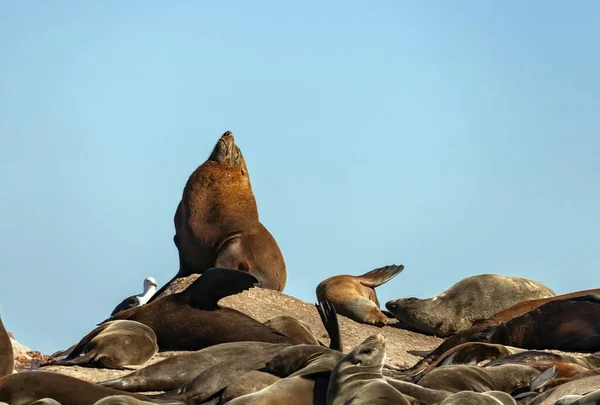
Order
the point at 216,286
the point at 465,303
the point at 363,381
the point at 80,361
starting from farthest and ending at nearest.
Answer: the point at 465,303 < the point at 216,286 < the point at 80,361 < the point at 363,381

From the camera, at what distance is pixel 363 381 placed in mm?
5719

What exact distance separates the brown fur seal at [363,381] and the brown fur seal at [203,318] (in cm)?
358

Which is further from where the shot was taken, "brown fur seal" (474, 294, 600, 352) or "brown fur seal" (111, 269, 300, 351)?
"brown fur seal" (474, 294, 600, 352)

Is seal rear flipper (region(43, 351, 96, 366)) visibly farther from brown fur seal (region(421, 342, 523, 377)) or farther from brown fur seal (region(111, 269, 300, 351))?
brown fur seal (region(421, 342, 523, 377))

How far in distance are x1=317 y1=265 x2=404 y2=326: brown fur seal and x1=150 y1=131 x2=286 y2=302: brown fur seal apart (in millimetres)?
670

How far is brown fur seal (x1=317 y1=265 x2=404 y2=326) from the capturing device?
14.1m

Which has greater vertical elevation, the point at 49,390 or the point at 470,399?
the point at 49,390

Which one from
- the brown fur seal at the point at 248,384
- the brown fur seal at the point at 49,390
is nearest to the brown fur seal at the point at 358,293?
the brown fur seal at the point at 248,384

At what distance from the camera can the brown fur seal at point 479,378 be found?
6.43 meters

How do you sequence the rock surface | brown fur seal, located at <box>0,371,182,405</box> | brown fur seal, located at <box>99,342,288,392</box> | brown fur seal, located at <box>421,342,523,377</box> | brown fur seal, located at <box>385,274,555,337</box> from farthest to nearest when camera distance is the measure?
brown fur seal, located at <box>385,274,555,337</box>
the rock surface
brown fur seal, located at <box>421,342,523,377</box>
brown fur seal, located at <box>99,342,288,392</box>
brown fur seal, located at <box>0,371,182,405</box>

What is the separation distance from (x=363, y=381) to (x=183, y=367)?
2.06 m

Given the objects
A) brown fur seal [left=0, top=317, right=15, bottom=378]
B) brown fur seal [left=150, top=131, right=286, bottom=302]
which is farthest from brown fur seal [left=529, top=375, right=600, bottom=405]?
brown fur seal [left=150, top=131, right=286, bottom=302]

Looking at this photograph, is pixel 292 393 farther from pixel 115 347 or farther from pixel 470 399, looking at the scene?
pixel 115 347

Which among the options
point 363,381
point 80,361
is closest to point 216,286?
point 80,361
